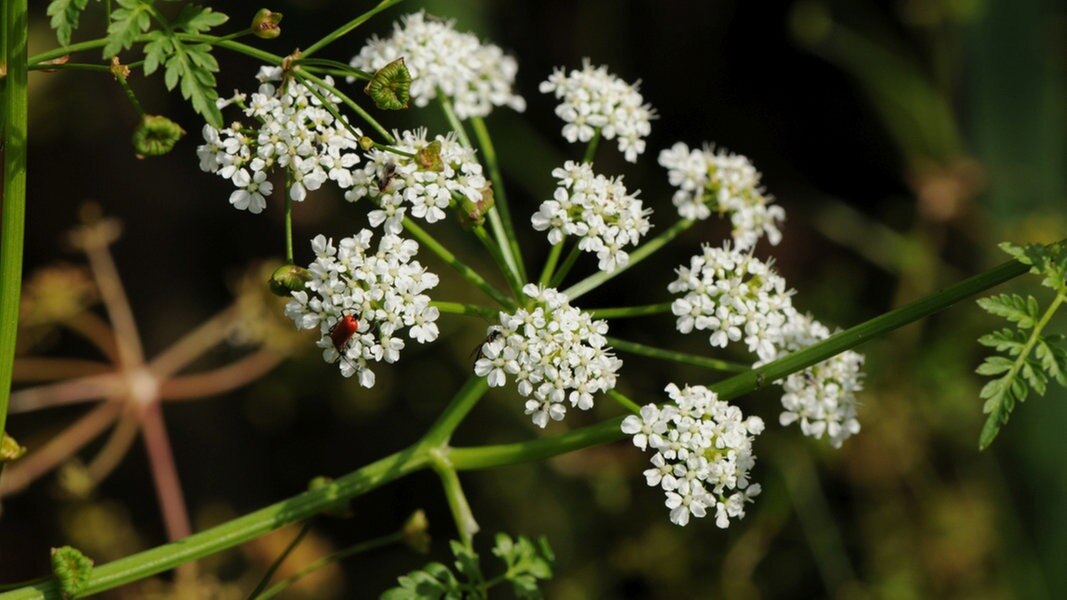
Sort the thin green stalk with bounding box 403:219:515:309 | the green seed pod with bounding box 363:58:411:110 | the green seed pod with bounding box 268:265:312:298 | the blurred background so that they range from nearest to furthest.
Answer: the green seed pod with bounding box 363:58:411:110 < the green seed pod with bounding box 268:265:312:298 < the thin green stalk with bounding box 403:219:515:309 < the blurred background

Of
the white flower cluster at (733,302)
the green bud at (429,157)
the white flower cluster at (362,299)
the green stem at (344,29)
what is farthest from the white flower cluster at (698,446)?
the green stem at (344,29)

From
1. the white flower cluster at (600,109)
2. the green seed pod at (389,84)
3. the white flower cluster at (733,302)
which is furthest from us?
the white flower cluster at (600,109)

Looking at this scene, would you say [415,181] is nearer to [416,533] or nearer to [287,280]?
[287,280]

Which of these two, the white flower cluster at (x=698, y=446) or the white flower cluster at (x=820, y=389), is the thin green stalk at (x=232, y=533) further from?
the white flower cluster at (x=820, y=389)

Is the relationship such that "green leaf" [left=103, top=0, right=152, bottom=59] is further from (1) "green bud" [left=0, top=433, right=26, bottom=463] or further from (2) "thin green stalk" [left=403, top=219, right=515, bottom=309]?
(1) "green bud" [left=0, top=433, right=26, bottom=463]

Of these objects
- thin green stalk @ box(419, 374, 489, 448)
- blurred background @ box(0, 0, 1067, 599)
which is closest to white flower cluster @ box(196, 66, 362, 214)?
thin green stalk @ box(419, 374, 489, 448)

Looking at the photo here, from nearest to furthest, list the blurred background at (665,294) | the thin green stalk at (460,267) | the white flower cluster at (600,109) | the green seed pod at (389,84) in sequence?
the green seed pod at (389,84) < the thin green stalk at (460,267) < the white flower cluster at (600,109) < the blurred background at (665,294)
